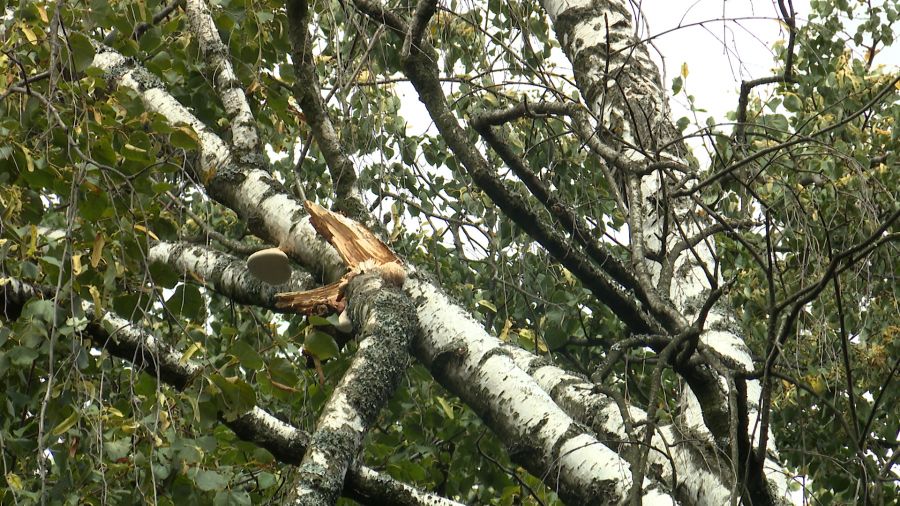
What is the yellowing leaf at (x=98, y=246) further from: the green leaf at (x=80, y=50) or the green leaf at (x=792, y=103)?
the green leaf at (x=792, y=103)

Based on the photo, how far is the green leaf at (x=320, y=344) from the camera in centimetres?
232

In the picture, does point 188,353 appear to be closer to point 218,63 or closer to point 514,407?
point 514,407

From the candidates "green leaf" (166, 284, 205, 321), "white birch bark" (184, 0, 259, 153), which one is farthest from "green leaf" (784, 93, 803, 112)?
"green leaf" (166, 284, 205, 321)

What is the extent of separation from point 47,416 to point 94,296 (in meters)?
0.28

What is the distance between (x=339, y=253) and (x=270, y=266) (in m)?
0.20

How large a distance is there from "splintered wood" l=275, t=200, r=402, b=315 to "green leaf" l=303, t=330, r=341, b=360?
0.20 metres

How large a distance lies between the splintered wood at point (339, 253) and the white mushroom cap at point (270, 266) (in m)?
0.07

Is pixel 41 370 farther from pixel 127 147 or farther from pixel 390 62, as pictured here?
pixel 390 62

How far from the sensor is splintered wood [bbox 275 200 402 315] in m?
2.53

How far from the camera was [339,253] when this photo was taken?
8.40 feet

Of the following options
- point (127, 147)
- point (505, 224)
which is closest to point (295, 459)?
point (127, 147)

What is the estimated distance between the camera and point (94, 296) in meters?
2.06

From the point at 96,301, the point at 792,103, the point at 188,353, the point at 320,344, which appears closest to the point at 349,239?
the point at 320,344

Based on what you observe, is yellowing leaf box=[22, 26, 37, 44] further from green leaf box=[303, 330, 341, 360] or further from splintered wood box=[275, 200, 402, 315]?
green leaf box=[303, 330, 341, 360]
